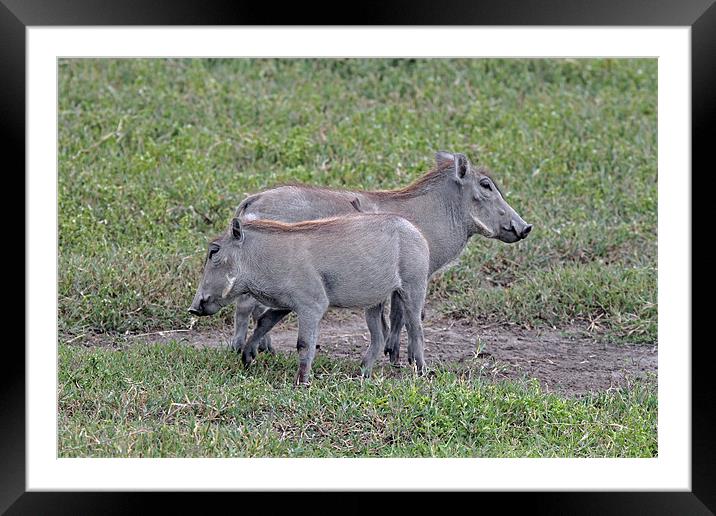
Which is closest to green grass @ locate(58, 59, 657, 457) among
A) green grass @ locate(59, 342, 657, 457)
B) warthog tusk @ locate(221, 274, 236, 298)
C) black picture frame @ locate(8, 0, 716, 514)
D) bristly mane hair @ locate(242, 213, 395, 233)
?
green grass @ locate(59, 342, 657, 457)

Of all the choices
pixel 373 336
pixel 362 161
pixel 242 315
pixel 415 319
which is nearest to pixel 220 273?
pixel 242 315

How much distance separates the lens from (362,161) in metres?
11.4

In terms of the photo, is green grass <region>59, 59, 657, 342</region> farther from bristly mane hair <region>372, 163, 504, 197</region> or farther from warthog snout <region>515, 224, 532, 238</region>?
bristly mane hair <region>372, 163, 504, 197</region>

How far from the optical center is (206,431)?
6566 mm

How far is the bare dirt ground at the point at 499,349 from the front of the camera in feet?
26.4

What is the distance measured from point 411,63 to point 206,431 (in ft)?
25.9

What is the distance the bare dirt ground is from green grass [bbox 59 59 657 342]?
193mm

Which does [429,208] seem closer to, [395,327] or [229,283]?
[395,327]

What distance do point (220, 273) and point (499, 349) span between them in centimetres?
238

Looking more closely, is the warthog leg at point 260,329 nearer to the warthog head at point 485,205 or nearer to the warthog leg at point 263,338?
the warthog leg at point 263,338

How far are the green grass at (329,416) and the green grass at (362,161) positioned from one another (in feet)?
4.97
